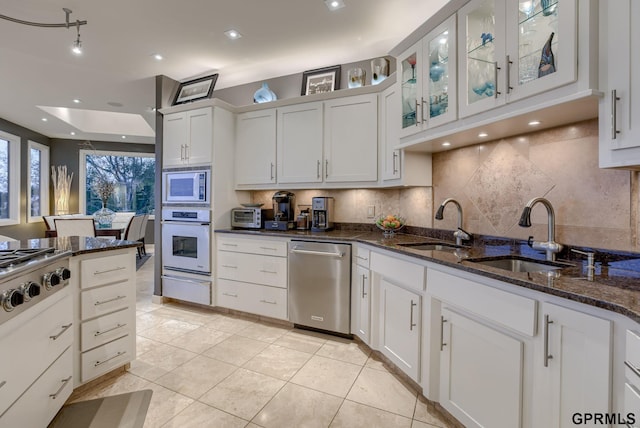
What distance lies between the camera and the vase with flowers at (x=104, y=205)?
261 inches

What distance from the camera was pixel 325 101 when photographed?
3.12 m

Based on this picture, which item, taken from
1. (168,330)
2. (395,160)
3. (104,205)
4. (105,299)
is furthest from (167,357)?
(104,205)

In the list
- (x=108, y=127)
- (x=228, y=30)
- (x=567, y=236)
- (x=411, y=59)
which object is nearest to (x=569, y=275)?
(x=567, y=236)

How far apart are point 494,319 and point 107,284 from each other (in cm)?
230

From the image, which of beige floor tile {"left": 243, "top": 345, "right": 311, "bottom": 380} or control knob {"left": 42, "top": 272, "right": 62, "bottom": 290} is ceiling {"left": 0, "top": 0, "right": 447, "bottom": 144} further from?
beige floor tile {"left": 243, "top": 345, "right": 311, "bottom": 380}

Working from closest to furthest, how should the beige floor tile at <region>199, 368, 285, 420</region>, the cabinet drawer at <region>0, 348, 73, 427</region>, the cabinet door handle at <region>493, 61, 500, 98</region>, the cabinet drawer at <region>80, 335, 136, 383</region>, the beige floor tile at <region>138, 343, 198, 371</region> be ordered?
the cabinet drawer at <region>0, 348, 73, 427</region> → the cabinet door handle at <region>493, 61, 500, 98</region> → the beige floor tile at <region>199, 368, 285, 420</region> → the cabinet drawer at <region>80, 335, 136, 383</region> → the beige floor tile at <region>138, 343, 198, 371</region>

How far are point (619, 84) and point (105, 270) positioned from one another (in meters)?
2.86

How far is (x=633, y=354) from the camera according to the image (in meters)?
0.88

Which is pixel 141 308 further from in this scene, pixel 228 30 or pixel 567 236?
pixel 567 236

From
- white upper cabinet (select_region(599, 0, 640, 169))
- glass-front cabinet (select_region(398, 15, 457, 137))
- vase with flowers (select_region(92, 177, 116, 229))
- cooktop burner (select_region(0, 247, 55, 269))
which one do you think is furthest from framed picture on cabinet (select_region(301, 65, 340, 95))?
vase with flowers (select_region(92, 177, 116, 229))

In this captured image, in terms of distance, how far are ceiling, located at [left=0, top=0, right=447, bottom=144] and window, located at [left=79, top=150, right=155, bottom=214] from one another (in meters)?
3.20

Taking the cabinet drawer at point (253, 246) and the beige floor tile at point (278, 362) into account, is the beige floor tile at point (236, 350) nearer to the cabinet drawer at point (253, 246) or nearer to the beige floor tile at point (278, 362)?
the beige floor tile at point (278, 362)

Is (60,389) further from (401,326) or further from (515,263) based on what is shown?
(515,263)

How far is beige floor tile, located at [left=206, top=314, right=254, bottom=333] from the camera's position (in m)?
3.01
